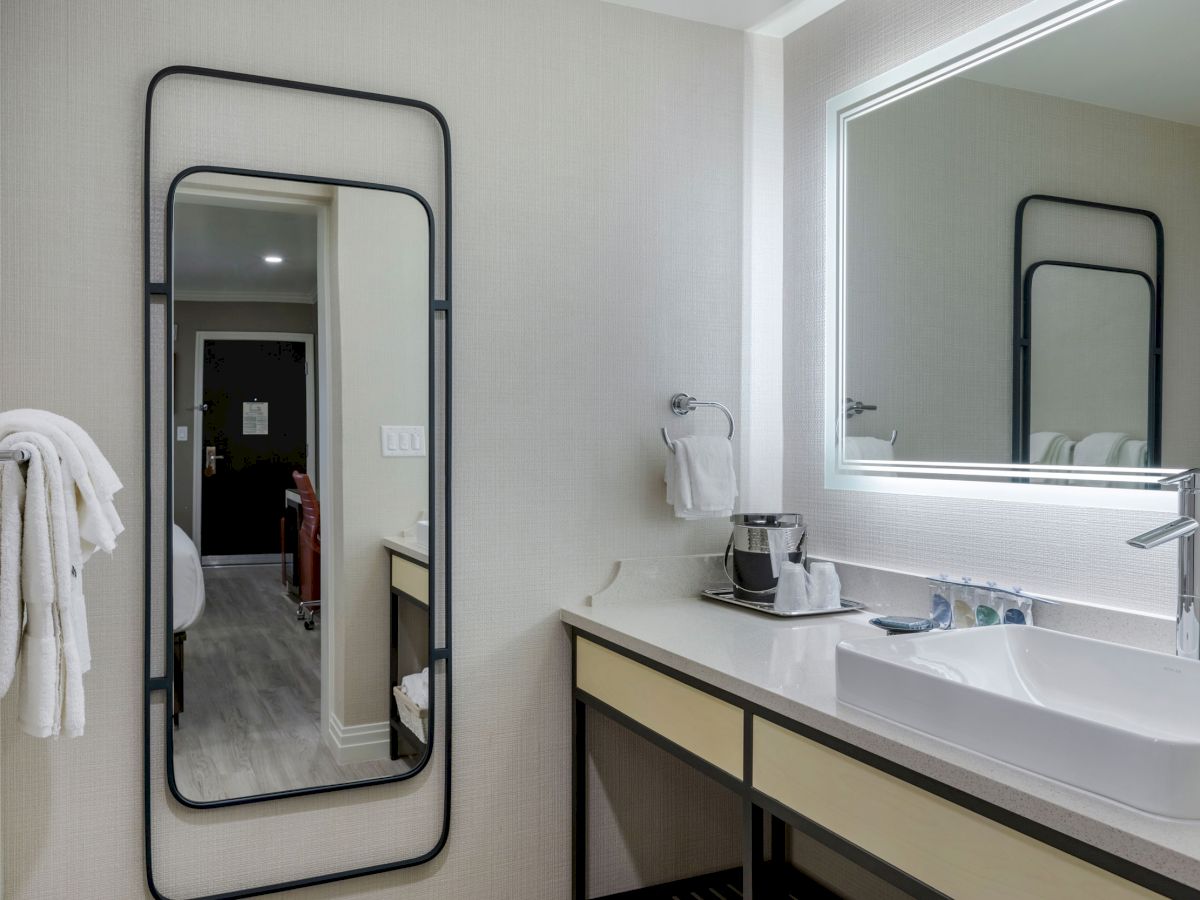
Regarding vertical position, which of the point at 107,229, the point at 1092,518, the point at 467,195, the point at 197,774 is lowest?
the point at 197,774

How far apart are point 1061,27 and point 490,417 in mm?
1393

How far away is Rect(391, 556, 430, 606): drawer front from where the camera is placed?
2070 mm

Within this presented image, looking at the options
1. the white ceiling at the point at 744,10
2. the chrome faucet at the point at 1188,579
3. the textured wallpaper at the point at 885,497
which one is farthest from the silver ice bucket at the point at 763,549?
the white ceiling at the point at 744,10

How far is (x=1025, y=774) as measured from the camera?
43.9 inches

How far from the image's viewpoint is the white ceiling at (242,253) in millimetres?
1886

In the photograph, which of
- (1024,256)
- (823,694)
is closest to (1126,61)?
(1024,256)

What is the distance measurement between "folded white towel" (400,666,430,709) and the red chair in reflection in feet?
0.79

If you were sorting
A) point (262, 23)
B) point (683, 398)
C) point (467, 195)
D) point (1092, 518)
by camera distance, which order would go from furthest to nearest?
1. point (683, 398)
2. point (467, 195)
3. point (262, 23)
4. point (1092, 518)

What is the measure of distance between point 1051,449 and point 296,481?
1.53 metres

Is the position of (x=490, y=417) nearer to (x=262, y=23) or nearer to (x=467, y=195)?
(x=467, y=195)

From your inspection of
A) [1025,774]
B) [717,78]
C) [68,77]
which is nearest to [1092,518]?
[1025,774]

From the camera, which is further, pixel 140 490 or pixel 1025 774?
pixel 140 490

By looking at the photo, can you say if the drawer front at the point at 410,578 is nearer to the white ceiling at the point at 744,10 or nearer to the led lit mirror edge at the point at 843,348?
the led lit mirror edge at the point at 843,348

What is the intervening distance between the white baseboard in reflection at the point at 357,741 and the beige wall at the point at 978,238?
131cm
